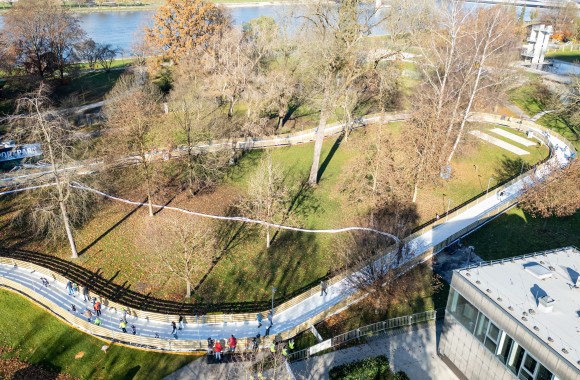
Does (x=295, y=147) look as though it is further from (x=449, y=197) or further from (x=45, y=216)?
(x=45, y=216)

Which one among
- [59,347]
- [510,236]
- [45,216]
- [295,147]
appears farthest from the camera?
[295,147]

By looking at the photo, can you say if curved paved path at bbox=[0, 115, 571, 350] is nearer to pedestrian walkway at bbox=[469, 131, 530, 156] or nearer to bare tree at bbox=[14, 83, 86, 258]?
bare tree at bbox=[14, 83, 86, 258]

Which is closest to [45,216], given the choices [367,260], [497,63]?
[367,260]

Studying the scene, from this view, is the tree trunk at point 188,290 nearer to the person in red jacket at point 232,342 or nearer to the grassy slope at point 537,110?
the person in red jacket at point 232,342

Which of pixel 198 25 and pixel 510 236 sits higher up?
pixel 198 25

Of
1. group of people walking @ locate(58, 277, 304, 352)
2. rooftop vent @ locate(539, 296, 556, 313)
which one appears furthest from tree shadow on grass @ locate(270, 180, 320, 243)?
rooftop vent @ locate(539, 296, 556, 313)

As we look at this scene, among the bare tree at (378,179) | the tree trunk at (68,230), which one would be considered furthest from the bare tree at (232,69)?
the tree trunk at (68,230)

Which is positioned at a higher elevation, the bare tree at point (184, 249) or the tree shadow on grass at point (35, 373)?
the bare tree at point (184, 249)
